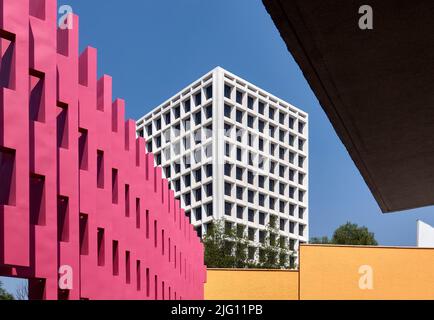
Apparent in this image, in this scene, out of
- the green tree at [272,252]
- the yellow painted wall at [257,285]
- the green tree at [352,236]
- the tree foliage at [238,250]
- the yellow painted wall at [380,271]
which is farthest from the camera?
the green tree at [352,236]

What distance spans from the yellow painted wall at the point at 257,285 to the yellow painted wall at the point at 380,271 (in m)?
1.55

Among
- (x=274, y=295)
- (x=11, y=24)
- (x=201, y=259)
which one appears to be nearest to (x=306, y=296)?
(x=274, y=295)

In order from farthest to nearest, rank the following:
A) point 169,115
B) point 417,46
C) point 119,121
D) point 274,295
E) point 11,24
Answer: point 169,115 → point 274,295 → point 119,121 → point 11,24 → point 417,46

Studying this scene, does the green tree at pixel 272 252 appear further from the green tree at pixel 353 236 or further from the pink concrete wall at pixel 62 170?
the pink concrete wall at pixel 62 170

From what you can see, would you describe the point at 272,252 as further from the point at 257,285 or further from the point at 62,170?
the point at 62,170

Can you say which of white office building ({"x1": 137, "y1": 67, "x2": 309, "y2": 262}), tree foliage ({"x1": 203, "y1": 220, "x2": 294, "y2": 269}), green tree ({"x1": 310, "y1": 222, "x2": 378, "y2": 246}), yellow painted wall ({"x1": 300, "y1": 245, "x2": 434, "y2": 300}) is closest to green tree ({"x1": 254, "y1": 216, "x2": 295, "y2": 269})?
tree foliage ({"x1": 203, "y1": 220, "x2": 294, "y2": 269})

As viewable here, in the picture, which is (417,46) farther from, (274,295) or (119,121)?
(274,295)

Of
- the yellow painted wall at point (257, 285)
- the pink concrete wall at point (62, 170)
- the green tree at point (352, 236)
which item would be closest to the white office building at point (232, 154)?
the green tree at point (352, 236)

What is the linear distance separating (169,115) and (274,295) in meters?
54.2

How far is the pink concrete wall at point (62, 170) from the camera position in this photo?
9.17 meters

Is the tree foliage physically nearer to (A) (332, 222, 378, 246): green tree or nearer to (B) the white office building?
(A) (332, 222, 378, 246): green tree

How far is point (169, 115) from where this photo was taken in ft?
249

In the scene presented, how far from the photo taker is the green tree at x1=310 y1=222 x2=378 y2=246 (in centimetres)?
5653

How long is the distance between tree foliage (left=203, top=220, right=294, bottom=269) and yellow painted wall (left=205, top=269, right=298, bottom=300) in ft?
77.8
